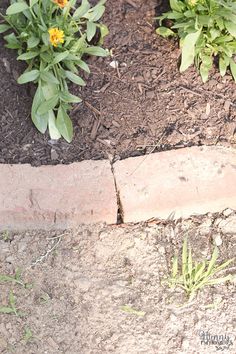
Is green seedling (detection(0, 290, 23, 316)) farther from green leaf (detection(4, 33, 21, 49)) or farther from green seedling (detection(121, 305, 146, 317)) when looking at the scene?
green leaf (detection(4, 33, 21, 49))

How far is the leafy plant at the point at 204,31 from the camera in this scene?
3.39m

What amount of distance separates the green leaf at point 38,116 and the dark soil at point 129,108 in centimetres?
7

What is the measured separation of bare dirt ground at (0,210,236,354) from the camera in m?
2.97

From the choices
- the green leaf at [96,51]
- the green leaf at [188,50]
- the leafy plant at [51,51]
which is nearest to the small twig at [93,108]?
the leafy plant at [51,51]

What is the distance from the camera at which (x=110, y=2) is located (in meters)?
3.71

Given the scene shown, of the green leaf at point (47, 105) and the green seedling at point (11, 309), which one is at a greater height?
the green leaf at point (47, 105)

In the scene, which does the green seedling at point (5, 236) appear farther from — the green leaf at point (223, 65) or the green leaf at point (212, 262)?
the green leaf at point (223, 65)

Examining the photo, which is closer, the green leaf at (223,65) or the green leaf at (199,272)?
the green leaf at (199,272)

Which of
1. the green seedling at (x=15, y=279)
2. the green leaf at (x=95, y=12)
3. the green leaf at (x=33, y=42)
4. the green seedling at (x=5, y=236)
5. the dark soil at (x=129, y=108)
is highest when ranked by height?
the green leaf at (x=95, y=12)

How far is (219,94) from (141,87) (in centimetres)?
37

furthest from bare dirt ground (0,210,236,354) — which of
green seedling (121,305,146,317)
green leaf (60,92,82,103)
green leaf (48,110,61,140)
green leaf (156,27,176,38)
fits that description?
green leaf (156,27,176,38)

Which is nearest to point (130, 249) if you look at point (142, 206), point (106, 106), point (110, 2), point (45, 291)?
point (142, 206)

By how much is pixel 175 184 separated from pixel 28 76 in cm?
78

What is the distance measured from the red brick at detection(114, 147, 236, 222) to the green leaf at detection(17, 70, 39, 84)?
0.52 meters
